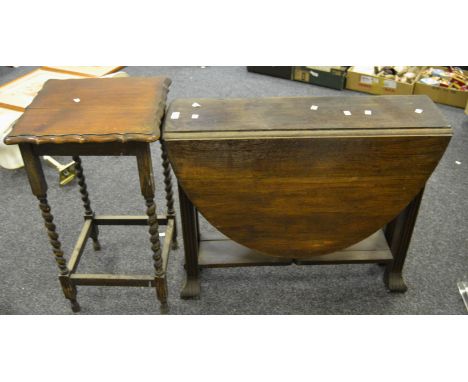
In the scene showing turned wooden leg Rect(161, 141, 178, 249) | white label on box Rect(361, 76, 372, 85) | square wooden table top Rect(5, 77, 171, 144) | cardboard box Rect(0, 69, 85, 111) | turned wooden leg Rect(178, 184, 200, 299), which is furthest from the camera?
white label on box Rect(361, 76, 372, 85)

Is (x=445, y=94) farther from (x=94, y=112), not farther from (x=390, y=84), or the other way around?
(x=94, y=112)

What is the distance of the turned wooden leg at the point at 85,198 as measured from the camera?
2053mm

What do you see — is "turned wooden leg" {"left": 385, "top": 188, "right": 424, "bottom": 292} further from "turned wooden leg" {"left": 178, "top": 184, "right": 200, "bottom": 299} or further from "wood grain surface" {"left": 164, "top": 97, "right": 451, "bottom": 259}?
"turned wooden leg" {"left": 178, "top": 184, "right": 200, "bottom": 299}

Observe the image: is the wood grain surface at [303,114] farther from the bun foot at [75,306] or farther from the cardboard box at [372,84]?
the cardboard box at [372,84]

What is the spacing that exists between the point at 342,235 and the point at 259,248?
0.34m

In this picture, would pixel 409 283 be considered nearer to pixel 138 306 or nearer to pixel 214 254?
pixel 214 254

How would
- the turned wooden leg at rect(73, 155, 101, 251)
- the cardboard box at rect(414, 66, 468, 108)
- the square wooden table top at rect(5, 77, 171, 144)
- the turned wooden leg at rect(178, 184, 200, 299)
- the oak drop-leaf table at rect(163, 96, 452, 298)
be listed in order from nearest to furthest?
the square wooden table top at rect(5, 77, 171, 144), the oak drop-leaf table at rect(163, 96, 452, 298), the turned wooden leg at rect(178, 184, 200, 299), the turned wooden leg at rect(73, 155, 101, 251), the cardboard box at rect(414, 66, 468, 108)

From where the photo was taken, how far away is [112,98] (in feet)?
5.46

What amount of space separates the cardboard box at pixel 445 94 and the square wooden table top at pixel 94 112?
2.59 meters

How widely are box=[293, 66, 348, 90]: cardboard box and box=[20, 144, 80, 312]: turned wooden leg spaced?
113 inches

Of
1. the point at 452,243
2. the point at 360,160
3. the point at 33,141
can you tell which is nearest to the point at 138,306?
the point at 33,141

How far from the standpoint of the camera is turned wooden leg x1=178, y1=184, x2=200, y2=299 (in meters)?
1.83

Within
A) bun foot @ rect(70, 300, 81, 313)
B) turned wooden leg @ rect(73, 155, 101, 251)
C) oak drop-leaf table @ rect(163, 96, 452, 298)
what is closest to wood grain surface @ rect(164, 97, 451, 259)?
oak drop-leaf table @ rect(163, 96, 452, 298)

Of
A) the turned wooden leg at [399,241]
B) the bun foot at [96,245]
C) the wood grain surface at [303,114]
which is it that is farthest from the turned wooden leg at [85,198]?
the turned wooden leg at [399,241]
